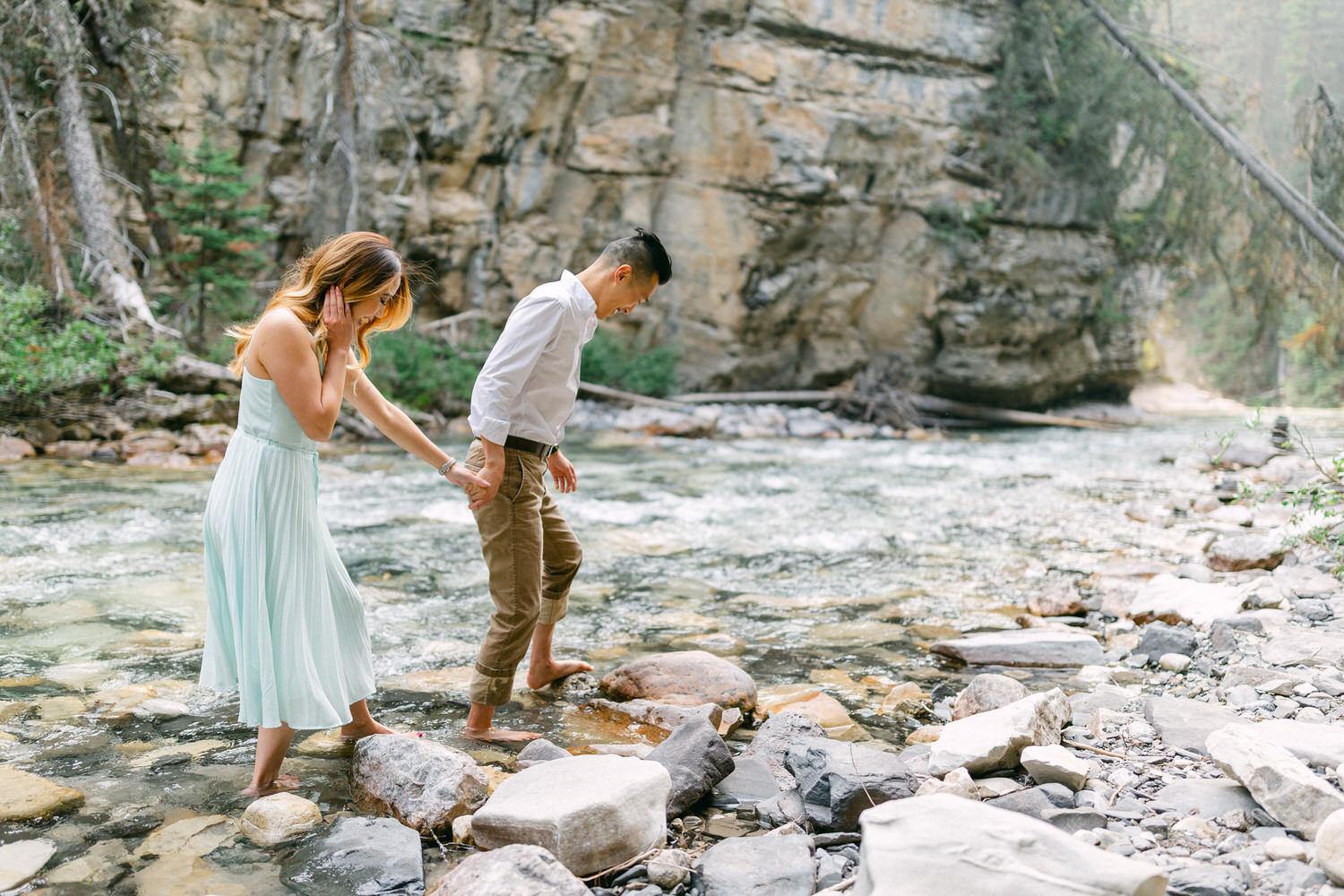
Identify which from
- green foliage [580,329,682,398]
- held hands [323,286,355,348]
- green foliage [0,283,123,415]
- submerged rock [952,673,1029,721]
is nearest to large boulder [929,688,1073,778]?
submerged rock [952,673,1029,721]

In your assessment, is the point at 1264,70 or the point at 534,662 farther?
the point at 1264,70

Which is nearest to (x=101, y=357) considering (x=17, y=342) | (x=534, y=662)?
(x=17, y=342)

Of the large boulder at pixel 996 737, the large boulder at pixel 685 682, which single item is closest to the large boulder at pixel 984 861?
the large boulder at pixel 996 737

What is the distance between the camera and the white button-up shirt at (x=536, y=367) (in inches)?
115

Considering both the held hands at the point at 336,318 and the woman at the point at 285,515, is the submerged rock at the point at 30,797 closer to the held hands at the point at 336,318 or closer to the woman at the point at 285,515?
the woman at the point at 285,515

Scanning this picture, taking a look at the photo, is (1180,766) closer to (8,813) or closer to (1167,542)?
(8,813)

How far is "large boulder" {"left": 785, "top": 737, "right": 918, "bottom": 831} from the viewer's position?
2.23m

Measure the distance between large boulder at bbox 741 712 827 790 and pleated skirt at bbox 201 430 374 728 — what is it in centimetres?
128

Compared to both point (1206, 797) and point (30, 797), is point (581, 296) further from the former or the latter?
point (1206, 797)

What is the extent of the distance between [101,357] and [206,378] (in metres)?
1.33

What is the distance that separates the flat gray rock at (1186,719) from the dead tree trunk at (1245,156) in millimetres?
13825

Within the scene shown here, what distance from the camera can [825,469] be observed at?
429 inches

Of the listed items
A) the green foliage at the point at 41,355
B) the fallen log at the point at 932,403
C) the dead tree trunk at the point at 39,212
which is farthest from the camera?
the fallen log at the point at 932,403

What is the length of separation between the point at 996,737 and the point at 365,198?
14620 mm
